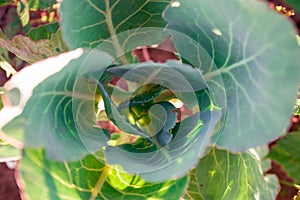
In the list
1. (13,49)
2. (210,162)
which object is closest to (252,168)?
(210,162)

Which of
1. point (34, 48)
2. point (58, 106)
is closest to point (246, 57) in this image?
point (58, 106)

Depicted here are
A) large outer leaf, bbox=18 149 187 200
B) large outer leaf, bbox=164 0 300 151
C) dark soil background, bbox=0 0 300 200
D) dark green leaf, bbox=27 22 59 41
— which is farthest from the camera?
dark soil background, bbox=0 0 300 200

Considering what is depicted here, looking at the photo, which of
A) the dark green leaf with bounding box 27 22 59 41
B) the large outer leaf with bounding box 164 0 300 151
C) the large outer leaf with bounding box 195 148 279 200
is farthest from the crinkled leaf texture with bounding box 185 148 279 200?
the dark green leaf with bounding box 27 22 59 41

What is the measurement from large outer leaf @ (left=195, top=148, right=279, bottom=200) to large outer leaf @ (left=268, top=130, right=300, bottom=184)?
21cm

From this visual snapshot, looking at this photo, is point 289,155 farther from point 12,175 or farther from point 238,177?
point 12,175

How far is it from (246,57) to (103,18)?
24cm

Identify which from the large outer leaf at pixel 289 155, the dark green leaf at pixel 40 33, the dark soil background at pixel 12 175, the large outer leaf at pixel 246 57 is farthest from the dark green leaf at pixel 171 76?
the dark soil background at pixel 12 175

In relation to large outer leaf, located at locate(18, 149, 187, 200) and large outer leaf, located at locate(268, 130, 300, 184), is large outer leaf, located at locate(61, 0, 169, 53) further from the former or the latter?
large outer leaf, located at locate(268, 130, 300, 184)

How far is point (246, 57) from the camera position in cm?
52

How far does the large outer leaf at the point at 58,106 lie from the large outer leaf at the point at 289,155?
22cm

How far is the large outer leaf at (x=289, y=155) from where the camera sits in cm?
44

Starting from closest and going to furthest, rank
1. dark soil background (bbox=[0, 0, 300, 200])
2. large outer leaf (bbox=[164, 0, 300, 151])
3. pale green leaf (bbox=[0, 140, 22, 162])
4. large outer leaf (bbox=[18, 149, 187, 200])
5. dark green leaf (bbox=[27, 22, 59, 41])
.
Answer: large outer leaf (bbox=[164, 0, 300, 151])
large outer leaf (bbox=[18, 149, 187, 200])
pale green leaf (bbox=[0, 140, 22, 162])
dark green leaf (bbox=[27, 22, 59, 41])
dark soil background (bbox=[0, 0, 300, 200])

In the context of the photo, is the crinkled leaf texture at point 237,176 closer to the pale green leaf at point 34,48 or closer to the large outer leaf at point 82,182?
the large outer leaf at point 82,182

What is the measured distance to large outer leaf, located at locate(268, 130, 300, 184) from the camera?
0.44 metres
